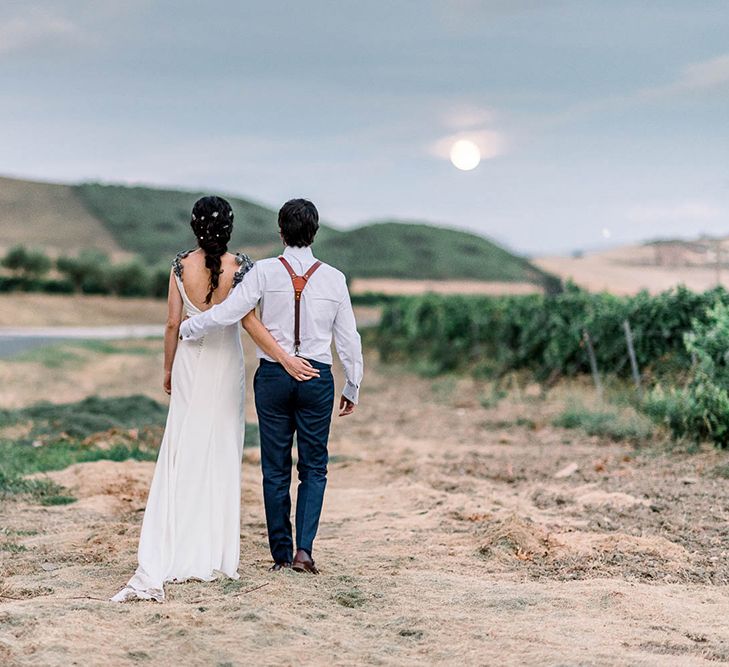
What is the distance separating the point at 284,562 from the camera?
614 centimetres

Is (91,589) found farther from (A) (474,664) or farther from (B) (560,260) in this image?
(B) (560,260)

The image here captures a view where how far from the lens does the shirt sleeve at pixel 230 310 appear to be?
571cm

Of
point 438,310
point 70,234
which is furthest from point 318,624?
point 70,234

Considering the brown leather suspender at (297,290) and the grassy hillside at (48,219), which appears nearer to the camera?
the brown leather suspender at (297,290)

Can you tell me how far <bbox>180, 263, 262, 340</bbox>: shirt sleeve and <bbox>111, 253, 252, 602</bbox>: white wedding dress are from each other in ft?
0.45

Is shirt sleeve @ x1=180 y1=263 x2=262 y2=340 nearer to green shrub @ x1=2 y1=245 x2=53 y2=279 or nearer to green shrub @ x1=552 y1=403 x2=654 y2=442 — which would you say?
green shrub @ x1=552 y1=403 x2=654 y2=442

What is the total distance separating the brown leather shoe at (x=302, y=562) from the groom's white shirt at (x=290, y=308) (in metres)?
Result: 1.17

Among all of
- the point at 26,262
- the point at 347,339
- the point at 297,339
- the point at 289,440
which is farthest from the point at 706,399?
the point at 26,262

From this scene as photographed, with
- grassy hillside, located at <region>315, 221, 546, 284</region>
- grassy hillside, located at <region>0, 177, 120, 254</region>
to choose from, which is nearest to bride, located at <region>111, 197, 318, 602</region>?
grassy hillside, located at <region>315, 221, 546, 284</region>

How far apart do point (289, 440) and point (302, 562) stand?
0.73 m

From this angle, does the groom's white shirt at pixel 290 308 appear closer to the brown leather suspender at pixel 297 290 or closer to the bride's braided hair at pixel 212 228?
the brown leather suspender at pixel 297 290

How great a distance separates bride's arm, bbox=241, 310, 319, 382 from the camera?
18.9 ft

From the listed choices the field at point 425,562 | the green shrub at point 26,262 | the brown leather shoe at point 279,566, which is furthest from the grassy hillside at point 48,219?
the brown leather shoe at point 279,566

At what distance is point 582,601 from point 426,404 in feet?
41.5
